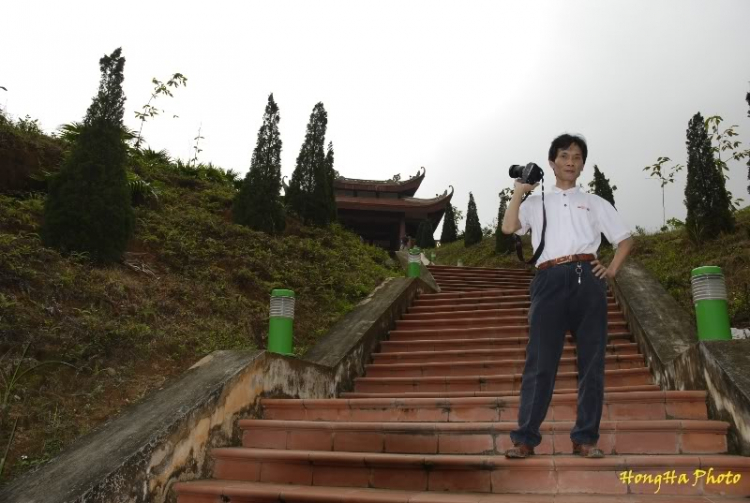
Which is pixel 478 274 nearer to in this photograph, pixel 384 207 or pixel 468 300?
pixel 468 300

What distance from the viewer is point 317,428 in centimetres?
328

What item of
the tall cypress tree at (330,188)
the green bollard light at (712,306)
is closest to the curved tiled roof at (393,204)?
the tall cypress tree at (330,188)

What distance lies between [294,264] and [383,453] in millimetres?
5796

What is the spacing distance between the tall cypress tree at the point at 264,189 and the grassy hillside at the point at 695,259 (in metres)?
7.01

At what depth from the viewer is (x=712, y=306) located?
11.6 feet

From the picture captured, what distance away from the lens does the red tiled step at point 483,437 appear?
2.83 m

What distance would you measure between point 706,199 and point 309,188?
8.71 meters

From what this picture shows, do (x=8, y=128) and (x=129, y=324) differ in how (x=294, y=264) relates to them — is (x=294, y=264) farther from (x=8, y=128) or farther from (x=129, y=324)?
(x=8, y=128)

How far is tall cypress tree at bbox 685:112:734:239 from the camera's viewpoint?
904 cm

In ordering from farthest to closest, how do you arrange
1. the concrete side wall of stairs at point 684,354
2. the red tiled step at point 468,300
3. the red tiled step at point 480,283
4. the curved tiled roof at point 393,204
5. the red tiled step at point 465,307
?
the curved tiled roof at point 393,204 → the red tiled step at point 480,283 → the red tiled step at point 468,300 → the red tiled step at point 465,307 → the concrete side wall of stairs at point 684,354

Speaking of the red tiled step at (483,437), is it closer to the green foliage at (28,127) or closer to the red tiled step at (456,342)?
the red tiled step at (456,342)

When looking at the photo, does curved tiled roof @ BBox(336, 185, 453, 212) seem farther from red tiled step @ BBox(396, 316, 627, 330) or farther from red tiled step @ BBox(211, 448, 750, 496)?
red tiled step @ BBox(211, 448, 750, 496)

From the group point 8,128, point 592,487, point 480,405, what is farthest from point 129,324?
point 8,128

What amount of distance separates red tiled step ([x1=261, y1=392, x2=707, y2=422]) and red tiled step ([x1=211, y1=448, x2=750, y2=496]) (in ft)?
2.11
